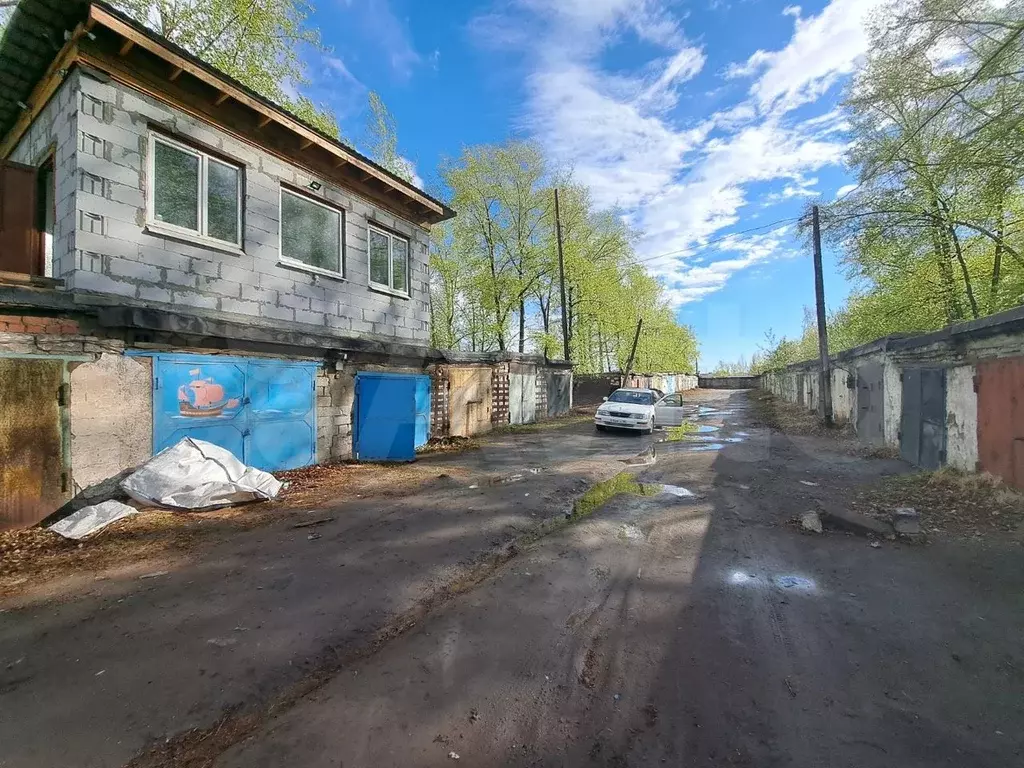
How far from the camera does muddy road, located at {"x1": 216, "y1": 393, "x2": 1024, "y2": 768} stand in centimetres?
224

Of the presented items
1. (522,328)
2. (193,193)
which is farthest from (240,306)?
(522,328)

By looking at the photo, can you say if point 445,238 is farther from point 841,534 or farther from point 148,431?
point 841,534

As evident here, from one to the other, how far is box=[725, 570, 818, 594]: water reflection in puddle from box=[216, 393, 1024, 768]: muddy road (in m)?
0.02

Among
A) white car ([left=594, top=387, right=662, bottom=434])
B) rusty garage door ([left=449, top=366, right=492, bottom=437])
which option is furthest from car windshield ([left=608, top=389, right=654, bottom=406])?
rusty garage door ([left=449, top=366, right=492, bottom=437])

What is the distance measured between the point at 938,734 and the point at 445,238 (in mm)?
25474

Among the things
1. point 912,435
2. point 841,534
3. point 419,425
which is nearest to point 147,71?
point 419,425

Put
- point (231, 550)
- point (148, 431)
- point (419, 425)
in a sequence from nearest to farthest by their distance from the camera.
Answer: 1. point (231, 550)
2. point (148, 431)
3. point (419, 425)

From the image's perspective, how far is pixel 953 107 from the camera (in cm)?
834

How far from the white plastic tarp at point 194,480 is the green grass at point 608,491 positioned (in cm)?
472

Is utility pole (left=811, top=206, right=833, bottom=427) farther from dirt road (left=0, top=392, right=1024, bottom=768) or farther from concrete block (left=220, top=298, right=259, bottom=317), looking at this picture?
concrete block (left=220, top=298, right=259, bottom=317)

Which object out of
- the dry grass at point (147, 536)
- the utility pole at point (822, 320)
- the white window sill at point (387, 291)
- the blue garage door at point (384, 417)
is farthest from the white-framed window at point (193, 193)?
the utility pole at point (822, 320)

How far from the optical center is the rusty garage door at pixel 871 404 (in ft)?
38.3

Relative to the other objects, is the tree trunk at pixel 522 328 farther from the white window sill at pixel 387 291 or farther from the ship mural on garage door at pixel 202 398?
the ship mural on garage door at pixel 202 398

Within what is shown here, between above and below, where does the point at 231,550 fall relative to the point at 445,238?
below
